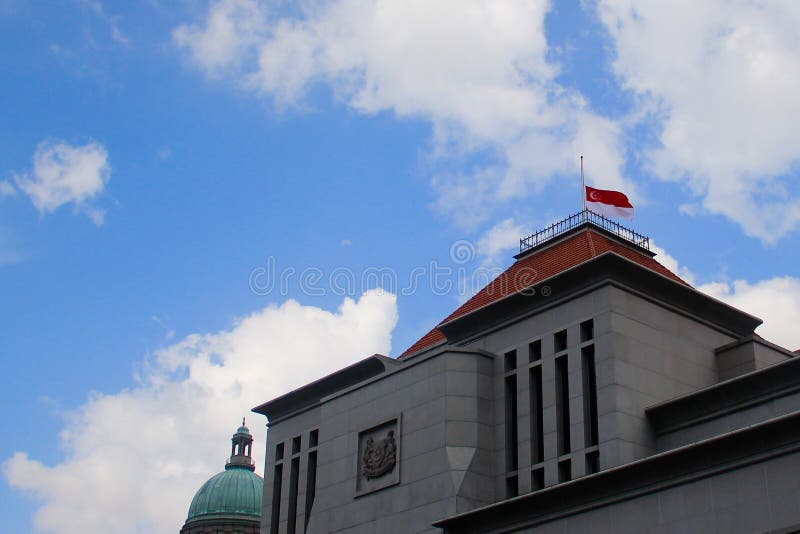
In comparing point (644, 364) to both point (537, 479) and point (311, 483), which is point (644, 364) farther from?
point (311, 483)

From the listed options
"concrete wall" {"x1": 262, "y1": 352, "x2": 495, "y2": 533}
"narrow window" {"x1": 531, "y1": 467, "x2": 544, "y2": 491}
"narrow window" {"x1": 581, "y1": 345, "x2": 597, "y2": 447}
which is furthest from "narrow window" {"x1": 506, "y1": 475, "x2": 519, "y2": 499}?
"narrow window" {"x1": 581, "y1": 345, "x2": 597, "y2": 447}

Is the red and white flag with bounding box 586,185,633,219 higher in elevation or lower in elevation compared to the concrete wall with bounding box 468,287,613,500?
higher

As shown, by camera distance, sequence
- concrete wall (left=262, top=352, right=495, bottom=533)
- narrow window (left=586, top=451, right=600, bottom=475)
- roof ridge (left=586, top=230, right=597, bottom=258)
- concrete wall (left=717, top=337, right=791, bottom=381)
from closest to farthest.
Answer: narrow window (left=586, top=451, right=600, bottom=475)
concrete wall (left=262, top=352, right=495, bottom=533)
concrete wall (left=717, top=337, right=791, bottom=381)
roof ridge (left=586, top=230, right=597, bottom=258)

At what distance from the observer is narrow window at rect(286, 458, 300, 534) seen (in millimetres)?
54469

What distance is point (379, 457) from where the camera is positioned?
47.6 meters

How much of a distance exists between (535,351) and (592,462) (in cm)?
580

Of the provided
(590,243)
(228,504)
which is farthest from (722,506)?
(228,504)

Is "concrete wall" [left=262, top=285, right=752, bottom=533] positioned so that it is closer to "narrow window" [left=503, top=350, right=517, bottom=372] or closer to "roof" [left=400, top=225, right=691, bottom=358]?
"narrow window" [left=503, top=350, right=517, bottom=372]

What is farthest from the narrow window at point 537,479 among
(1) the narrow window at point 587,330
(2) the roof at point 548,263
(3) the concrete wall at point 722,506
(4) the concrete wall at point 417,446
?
(2) the roof at point 548,263

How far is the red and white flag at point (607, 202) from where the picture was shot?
5244 cm

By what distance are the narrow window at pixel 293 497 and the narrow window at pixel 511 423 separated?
13.8 m

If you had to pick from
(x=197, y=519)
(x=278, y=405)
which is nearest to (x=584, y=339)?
(x=278, y=405)

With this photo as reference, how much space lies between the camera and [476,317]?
48469 mm

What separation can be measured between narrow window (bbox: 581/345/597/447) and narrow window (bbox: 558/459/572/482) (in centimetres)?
126
